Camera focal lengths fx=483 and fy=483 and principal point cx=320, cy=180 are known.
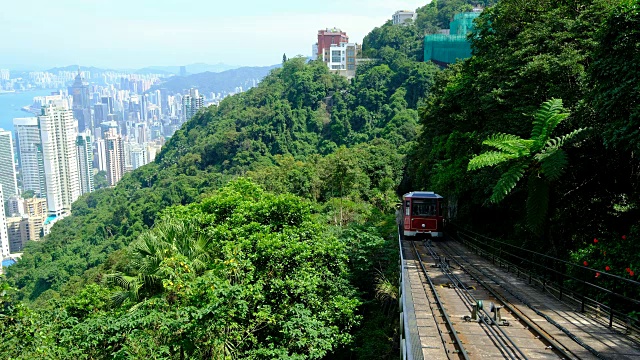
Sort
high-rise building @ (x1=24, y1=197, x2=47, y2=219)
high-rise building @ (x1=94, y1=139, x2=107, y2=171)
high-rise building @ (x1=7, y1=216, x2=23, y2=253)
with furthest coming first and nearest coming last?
high-rise building @ (x1=94, y1=139, x2=107, y2=171) → high-rise building @ (x1=24, y1=197, x2=47, y2=219) → high-rise building @ (x1=7, y1=216, x2=23, y2=253)

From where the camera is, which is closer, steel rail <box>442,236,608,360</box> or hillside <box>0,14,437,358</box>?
steel rail <box>442,236,608,360</box>

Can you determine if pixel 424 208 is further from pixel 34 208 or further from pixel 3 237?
pixel 34 208

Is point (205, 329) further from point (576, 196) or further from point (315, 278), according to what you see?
point (576, 196)

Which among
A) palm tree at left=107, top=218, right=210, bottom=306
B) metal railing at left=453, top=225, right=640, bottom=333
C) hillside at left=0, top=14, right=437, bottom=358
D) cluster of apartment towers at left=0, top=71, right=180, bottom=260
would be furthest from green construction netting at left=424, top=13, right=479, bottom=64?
cluster of apartment towers at left=0, top=71, right=180, bottom=260

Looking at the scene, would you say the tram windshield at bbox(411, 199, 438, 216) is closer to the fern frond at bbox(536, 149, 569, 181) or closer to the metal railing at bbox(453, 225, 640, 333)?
the metal railing at bbox(453, 225, 640, 333)

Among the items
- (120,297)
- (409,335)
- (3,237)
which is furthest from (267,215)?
(3,237)

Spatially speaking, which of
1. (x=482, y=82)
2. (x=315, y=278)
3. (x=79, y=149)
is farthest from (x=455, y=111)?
(x=79, y=149)

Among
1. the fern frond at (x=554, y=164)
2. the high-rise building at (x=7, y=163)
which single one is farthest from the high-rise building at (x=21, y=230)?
the fern frond at (x=554, y=164)

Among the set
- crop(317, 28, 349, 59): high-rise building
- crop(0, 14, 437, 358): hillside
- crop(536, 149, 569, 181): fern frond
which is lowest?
crop(0, 14, 437, 358): hillside
